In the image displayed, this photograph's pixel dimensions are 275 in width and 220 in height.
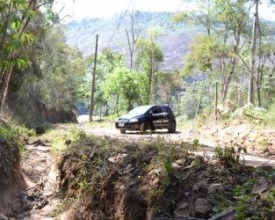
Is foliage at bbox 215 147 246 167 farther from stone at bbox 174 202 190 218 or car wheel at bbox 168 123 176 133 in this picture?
car wheel at bbox 168 123 176 133

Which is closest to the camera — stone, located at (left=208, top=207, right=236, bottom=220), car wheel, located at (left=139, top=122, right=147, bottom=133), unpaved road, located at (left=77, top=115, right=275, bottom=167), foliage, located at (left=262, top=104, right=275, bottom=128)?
stone, located at (left=208, top=207, right=236, bottom=220)

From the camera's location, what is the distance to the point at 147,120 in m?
21.2

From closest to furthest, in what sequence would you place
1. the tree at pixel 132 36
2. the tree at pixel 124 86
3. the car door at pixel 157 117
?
the car door at pixel 157 117, the tree at pixel 124 86, the tree at pixel 132 36

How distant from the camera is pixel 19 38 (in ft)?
18.2

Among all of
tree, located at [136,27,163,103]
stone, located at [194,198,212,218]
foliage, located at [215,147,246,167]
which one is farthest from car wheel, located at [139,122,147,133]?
tree, located at [136,27,163,103]

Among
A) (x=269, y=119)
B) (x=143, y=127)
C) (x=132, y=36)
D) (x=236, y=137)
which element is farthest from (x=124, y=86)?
(x=236, y=137)

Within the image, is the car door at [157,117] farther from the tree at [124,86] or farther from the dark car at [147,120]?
the tree at [124,86]

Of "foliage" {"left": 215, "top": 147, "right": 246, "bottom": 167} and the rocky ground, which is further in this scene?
"foliage" {"left": 215, "top": 147, "right": 246, "bottom": 167}

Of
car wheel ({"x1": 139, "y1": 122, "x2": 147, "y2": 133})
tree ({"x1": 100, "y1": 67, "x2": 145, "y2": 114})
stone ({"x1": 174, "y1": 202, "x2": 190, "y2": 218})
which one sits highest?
tree ({"x1": 100, "y1": 67, "x2": 145, "y2": 114})

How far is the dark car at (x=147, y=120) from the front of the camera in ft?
68.0

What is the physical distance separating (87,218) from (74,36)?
142 meters

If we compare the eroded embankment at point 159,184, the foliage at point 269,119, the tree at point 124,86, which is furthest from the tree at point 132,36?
the eroded embankment at point 159,184

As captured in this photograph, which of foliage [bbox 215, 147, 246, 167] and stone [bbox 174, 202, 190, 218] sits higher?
foliage [bbox 215, 147, 246, 167]

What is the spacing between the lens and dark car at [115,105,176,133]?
20719mm
